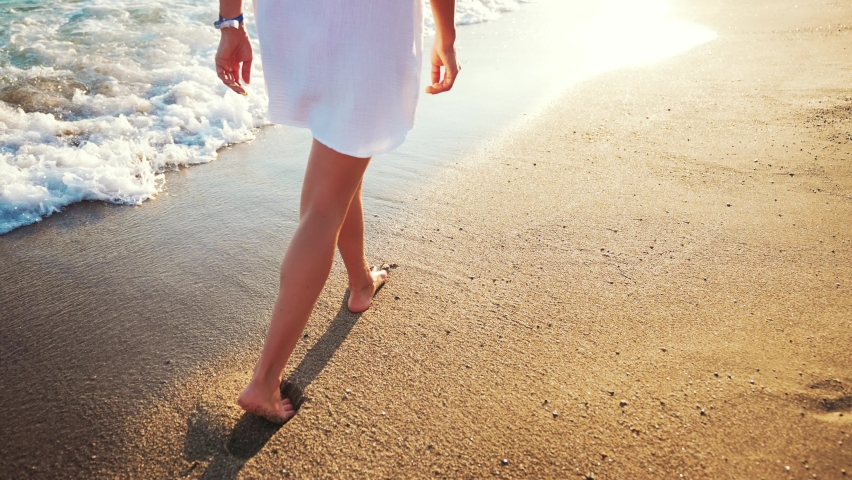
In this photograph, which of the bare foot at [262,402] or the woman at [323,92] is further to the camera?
the bare foot at [262,402]

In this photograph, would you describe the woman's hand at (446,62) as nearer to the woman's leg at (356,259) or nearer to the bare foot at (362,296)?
the woman's leg at (356,259)

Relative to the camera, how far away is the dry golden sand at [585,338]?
142cm

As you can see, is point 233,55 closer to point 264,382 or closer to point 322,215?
point 322,215

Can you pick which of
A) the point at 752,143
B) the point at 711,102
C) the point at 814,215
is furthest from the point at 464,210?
the point at 711,102

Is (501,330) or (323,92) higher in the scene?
(323,92)

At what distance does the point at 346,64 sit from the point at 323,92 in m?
0.09

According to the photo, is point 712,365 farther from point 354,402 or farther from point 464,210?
point 464,210

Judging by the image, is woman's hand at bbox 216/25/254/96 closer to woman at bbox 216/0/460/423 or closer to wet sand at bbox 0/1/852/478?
woman at bbox 216/0/460/423

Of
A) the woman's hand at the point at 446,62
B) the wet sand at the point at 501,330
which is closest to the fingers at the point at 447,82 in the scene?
the woman's hand at the point at 446,62

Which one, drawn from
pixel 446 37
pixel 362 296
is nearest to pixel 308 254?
pixel 362 296

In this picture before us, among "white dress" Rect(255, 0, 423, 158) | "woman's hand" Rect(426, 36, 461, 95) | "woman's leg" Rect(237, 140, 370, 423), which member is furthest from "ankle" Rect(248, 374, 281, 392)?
"woman's hand" Rect(426, 36, 461, 95)

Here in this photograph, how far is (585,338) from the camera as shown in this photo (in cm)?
183

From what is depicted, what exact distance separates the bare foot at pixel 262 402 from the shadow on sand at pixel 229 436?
4 cm

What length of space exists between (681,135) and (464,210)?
1.70 meters
